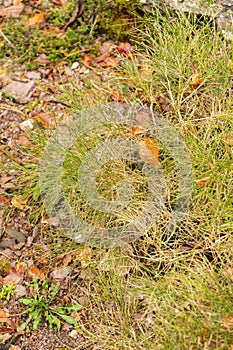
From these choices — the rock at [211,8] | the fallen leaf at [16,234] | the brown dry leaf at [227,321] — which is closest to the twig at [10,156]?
the fallen leaf at [16,234]

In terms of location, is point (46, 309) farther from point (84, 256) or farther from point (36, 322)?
point (84, 256)

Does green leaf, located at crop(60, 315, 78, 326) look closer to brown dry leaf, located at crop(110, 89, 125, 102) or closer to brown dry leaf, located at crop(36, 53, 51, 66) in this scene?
brown dry leaf, located at crop(110, 89, 125, 102)

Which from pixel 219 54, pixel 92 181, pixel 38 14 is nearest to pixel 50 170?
pixel 92 181

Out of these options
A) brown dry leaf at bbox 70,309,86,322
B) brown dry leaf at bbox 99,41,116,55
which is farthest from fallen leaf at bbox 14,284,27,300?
brown dry leaf at bbox 99,41,116,55

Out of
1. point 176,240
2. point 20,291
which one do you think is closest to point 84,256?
point 20,291

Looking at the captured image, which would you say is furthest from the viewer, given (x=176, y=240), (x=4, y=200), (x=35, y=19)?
(x=35, y=19)

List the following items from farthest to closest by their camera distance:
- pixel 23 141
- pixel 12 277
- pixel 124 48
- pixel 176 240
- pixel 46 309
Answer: pixel 124 48, pixel 23 141, pixel 12 277, pixel 46 309, pixel 176 240

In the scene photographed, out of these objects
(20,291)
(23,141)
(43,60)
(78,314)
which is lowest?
(78,314)

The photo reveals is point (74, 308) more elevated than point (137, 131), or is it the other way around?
point (137, 131)
